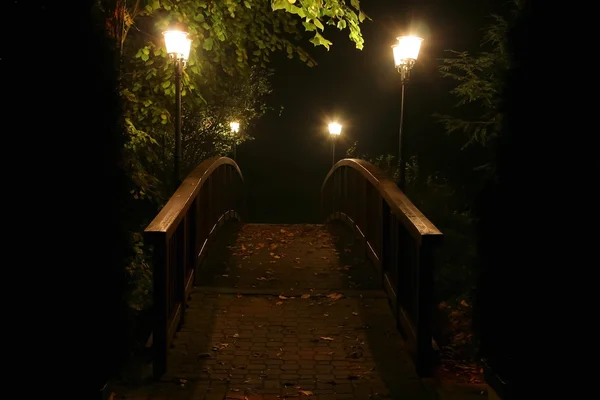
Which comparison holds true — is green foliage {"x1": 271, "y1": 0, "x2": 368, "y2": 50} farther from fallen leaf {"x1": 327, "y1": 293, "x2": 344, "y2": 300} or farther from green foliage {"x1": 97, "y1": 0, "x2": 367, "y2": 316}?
fallen leaf {"x1": 327, "y1": 293, "x2": 344, "y2": 300}

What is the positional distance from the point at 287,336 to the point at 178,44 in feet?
15.7

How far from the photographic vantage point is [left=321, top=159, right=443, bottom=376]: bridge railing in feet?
17.9

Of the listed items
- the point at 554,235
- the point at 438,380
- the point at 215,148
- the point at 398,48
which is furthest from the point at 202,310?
the point at 215,148

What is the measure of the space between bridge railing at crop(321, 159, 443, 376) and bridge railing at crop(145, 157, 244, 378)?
193 centimetres

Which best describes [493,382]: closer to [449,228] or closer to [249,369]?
[249,369]

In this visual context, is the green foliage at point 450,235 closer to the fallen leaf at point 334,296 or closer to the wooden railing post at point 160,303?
the fallen leaf at point 334,296

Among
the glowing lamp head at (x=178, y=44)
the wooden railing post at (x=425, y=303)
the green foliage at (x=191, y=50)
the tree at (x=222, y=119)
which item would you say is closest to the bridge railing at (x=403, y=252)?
the wooden railing post at (x=425, y=303)

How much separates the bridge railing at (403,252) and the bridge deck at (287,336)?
20 cm

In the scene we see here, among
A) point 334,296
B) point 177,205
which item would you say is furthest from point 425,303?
point 177,205

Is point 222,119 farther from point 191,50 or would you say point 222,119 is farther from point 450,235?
point 450,235

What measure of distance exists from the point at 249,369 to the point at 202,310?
5.00 ft

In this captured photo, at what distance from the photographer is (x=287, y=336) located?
640 centimetres

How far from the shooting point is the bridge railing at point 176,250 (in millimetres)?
5348

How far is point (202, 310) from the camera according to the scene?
701 centimetres
